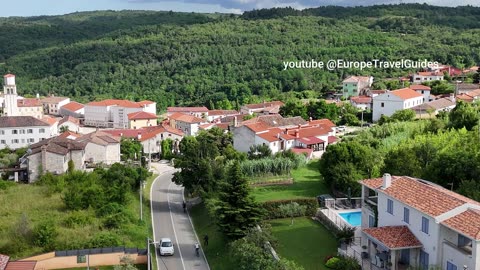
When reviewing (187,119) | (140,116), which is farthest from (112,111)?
(187,119)

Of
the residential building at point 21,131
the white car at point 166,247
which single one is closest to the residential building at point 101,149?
the residential building at point 21,131

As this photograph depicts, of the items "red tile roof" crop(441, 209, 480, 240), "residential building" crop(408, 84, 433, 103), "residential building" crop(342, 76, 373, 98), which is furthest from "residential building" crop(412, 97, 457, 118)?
"red tile roof" crop(441, 209, 480, 240)

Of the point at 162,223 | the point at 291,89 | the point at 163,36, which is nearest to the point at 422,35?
the point at 291,89

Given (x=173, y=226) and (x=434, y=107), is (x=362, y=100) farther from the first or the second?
(x=173, y=226)

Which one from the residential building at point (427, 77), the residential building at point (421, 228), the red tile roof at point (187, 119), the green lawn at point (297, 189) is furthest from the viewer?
the residential building at point (427, 77)

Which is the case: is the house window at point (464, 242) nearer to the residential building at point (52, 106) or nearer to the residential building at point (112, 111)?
the residential building at point (112, 111)

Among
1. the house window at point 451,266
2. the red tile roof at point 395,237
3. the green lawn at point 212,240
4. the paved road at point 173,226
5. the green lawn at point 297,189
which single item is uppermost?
the red tile roof at point 395,237

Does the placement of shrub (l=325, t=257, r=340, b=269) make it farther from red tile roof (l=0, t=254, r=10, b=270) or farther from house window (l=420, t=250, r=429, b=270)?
red tile roof (l=0, t=254, r=10, b=270)
